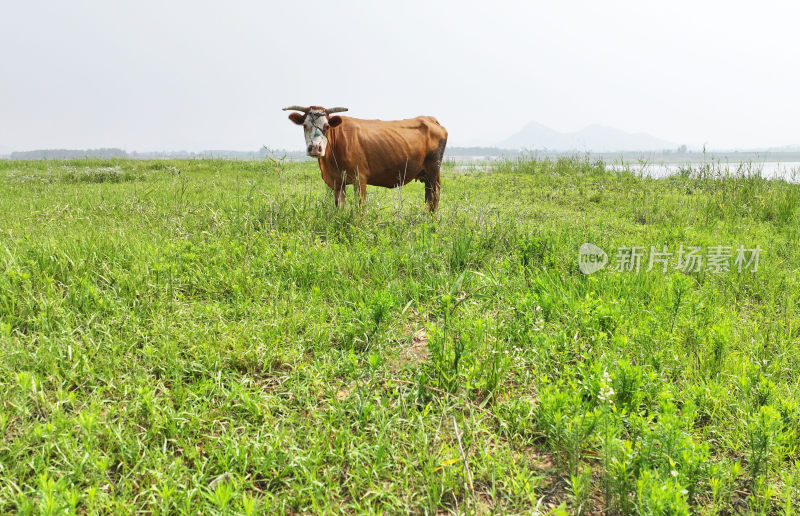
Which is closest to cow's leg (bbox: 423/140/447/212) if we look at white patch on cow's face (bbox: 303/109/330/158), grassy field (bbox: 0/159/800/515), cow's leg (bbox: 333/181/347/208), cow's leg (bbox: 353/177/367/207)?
cow's leg (bbox: 353/177/367/207)

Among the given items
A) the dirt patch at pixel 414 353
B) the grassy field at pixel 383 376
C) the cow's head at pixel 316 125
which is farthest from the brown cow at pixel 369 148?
the dirt patch at pixel 414 353

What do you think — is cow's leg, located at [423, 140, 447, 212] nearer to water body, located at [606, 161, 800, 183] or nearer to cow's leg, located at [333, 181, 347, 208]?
cow's leg, located at [333, 181, 347, 208]

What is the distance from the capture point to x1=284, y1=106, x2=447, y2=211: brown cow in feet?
19.8

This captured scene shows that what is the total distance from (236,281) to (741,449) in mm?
3647

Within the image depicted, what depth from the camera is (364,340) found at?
307 centimetres

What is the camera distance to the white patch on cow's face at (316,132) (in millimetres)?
5887

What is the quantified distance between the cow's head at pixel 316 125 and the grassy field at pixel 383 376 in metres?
1.38

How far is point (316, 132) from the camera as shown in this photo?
5945 millimetres

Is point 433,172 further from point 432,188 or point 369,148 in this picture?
point 369,148

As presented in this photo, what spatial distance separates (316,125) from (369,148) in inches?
36.1

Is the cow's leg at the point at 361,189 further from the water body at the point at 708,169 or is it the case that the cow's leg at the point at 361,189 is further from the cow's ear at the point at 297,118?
the water body at the point at 708,169

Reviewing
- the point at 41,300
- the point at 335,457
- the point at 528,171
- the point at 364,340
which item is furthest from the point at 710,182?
the point at 41,300

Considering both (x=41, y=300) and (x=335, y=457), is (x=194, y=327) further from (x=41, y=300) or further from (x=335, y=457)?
(x=335, y=457)

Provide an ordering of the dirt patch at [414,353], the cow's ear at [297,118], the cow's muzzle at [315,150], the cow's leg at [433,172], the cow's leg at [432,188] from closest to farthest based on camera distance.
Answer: the dirt patch at [414,353] → the cow's muzzle at [315,150] → the cow's ear at [297,118] → the cow's leg at [433,172] → the cow's leg at [432,188]
